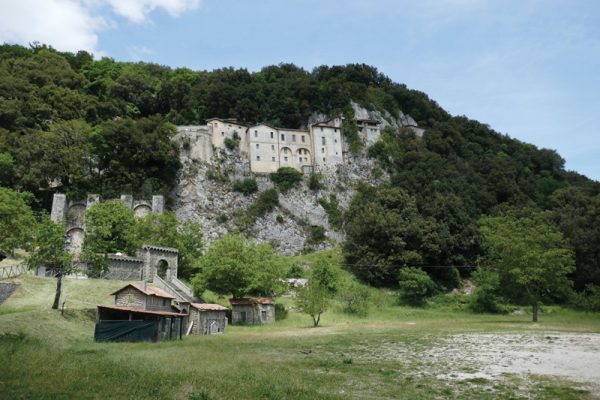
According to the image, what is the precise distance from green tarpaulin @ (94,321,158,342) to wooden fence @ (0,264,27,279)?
18.8 m

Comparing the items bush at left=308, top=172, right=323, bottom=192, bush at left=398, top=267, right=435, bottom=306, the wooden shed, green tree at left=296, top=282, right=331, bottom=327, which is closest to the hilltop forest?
bush at left=398, top=267, right=435, bottom=306

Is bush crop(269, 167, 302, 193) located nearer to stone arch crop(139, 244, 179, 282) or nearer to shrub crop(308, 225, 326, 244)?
shrub crop(308, 225, 326, 244)

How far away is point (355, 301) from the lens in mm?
52125

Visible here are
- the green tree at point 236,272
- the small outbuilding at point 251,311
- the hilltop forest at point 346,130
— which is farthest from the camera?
the hilltop forest at point 346,130

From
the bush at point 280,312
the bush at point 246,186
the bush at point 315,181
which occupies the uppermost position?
the bush at point 315,181

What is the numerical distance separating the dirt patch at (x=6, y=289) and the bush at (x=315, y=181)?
165 feet

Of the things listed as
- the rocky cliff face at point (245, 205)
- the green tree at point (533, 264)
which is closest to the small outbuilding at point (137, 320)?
the green tree at point (533, 264)

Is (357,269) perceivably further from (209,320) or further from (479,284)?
(209,320)

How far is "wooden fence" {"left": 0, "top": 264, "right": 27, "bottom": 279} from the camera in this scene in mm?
42903

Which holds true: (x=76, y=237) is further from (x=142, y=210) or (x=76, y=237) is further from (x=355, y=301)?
(x=355, y=301)

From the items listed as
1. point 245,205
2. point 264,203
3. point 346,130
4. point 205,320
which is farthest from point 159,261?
point 346,130

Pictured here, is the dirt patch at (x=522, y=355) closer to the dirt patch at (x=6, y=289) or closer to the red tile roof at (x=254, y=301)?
the red tile roof at (x=254, y=301)

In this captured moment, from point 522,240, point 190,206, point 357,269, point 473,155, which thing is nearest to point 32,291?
point 190,206

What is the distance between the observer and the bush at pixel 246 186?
77.9 metres
